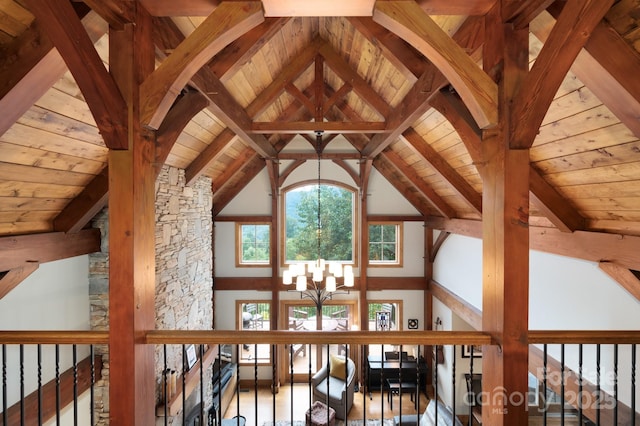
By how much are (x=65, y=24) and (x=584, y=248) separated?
4019 millimetres

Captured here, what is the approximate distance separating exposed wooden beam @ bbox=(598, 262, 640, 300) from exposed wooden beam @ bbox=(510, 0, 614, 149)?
193 cm

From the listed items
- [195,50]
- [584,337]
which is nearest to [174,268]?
[195,50]

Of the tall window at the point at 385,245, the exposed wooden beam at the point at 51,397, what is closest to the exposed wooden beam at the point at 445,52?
the exposed wooden beam at the point at 51,397

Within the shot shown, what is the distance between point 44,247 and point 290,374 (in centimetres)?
251

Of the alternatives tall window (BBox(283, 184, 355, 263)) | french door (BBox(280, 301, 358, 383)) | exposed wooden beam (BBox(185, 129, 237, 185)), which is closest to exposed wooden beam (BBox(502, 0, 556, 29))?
exposed wooden beam (BBox(185, 129, 237, 185))

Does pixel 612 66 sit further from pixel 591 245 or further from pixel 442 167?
pixel 442 167

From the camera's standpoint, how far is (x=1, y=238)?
2.60 meters

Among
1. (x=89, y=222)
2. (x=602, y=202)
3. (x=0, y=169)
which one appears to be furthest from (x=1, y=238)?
(x=602, y=202)

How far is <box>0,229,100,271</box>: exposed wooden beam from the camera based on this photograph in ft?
8.70

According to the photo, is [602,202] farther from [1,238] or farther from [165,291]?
[1,238]

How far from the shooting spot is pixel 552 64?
57.3 inches

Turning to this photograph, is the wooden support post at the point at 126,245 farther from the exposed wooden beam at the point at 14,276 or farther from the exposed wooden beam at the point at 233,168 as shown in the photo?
the exposed wooden beam at the point at 233,168

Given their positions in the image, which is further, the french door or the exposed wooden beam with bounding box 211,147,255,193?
the french door

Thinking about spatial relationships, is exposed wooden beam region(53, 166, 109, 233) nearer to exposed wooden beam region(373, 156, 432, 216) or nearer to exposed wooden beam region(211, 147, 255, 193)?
exposed wooden beam region(211, 147, 255, 193)
